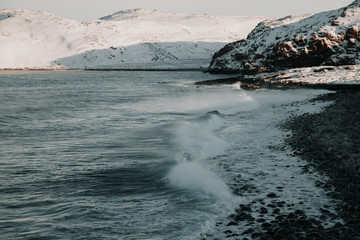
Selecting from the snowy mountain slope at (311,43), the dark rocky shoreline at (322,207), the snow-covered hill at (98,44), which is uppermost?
the snow-covered hill at (98,44)

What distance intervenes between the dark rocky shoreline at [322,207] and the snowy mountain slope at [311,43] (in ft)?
150

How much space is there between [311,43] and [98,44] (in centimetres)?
11698

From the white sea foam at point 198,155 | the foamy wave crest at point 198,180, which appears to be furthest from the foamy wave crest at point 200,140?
the foamy wave crest at point 198,180

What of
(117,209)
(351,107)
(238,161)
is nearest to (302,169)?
(238,161)

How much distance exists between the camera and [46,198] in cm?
909

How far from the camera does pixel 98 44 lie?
157 meters

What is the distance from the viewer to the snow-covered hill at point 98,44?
461 ft

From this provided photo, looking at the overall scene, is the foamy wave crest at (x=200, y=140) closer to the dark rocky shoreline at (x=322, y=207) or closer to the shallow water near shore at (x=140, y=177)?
the shallow water near shore at (x=140, y=177)

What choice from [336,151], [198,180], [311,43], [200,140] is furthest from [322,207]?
[311,43]

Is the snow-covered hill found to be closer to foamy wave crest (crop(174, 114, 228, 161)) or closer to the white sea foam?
foamy wave crest (crop(174, 114, 228, 161))

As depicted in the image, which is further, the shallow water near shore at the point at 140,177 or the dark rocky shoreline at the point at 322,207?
the shallow water near shore at the point at 140,177

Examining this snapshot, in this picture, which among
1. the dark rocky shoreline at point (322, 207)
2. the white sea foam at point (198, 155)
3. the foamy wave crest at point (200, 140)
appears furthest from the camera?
the foamy wave crest at point (200, 140)

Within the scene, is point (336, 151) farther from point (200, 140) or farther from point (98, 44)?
point (98, 44)

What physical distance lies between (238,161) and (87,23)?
180681 mm
